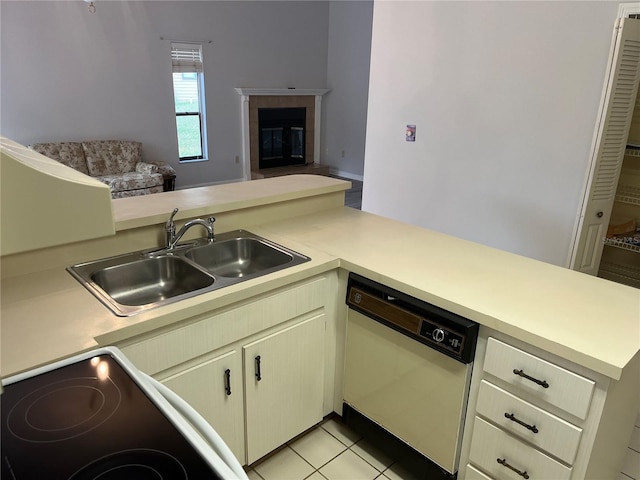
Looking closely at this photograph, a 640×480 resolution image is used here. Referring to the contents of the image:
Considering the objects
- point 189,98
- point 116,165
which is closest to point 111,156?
point 116,165

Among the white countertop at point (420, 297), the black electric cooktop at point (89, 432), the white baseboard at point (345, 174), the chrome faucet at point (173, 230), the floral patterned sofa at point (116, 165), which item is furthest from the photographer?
the white baseboard at point (345, 174)

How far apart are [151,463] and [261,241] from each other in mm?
1312

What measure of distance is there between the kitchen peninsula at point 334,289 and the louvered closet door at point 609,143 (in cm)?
141

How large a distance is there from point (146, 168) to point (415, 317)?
5458 millimetres

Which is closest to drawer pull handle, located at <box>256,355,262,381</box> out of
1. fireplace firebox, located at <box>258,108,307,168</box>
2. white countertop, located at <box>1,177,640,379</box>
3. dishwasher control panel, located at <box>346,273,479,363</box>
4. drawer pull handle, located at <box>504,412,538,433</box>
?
white countertop, located at <box>1,177,640,379</box>

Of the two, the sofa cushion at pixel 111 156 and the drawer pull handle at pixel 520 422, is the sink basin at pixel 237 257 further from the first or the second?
the sofa cushion at pixel 111 156

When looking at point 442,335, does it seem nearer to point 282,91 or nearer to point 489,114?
point 489,114

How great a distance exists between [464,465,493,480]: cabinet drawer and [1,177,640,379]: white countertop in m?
0.59

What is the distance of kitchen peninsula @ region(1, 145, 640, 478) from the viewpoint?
134 cm

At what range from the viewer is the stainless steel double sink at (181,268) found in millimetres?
1790

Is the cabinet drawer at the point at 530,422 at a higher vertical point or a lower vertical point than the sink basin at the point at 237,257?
lower

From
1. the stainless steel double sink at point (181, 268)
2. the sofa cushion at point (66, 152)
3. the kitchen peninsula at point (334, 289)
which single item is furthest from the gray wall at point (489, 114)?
the sofa cushion at point (66, 152)

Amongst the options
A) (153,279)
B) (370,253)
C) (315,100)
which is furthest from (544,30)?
(315,100)

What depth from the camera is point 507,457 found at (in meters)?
1.59
